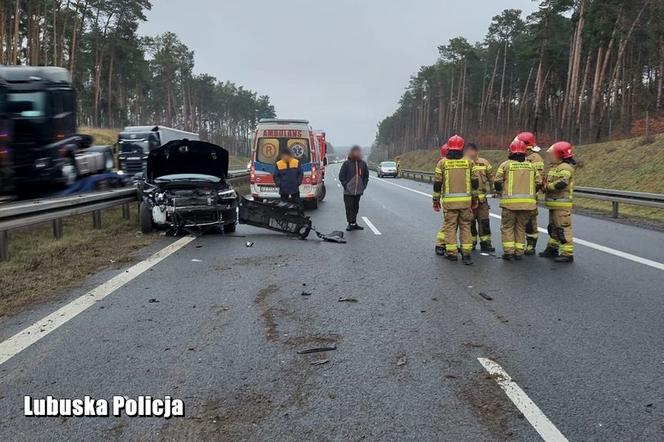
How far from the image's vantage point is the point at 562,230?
24.6ft

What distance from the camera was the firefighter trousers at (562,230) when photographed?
7449 millimetres

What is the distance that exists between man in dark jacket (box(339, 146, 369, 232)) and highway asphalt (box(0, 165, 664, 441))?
4.13m

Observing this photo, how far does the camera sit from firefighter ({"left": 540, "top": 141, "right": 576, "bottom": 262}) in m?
7.47

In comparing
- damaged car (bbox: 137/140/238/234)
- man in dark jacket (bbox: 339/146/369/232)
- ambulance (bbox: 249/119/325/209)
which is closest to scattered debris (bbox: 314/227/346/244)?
man in dark jacket (bbox: 339/146/369/232)

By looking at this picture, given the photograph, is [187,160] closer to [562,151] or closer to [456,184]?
[456,184]

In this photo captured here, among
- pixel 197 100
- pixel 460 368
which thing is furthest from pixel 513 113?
pixel 460 368

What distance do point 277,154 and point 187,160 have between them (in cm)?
475

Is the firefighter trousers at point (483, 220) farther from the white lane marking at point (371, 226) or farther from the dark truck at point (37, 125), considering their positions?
the dark truck at point (37, 125)

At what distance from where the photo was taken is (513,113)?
71.4 metres

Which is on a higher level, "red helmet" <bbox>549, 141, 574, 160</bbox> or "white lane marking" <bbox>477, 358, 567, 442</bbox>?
"red helmet" <bbox>549, 141, 574, 160</bbox>

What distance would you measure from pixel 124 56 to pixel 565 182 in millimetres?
58923

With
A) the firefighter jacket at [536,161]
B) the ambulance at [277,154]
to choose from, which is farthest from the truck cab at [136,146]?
the firefighter jacket at [536,161]

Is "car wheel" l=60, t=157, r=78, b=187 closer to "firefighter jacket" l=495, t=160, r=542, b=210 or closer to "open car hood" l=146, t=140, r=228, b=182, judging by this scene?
"open car hood" l=146, t=140, r=228, b=182

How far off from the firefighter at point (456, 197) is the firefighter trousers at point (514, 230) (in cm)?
49
